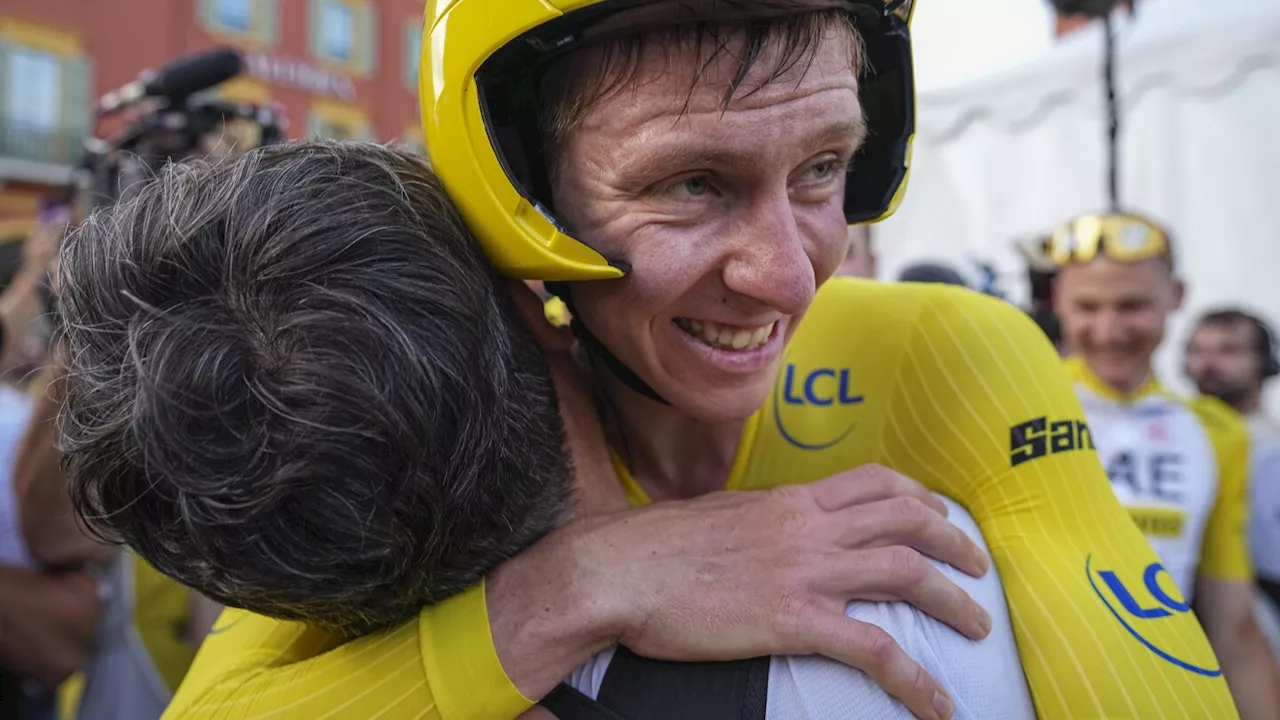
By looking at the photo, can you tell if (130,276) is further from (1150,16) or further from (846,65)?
(1150,16)

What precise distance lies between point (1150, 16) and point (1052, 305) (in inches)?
93.9

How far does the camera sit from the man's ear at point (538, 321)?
4.14 ft

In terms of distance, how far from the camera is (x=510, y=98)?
47.1 inches

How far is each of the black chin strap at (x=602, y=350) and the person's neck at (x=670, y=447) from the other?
0.08 meters

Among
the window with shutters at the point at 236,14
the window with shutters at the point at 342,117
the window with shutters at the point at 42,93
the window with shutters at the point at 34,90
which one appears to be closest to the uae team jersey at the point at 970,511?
the window with shutters at the point at 42,93

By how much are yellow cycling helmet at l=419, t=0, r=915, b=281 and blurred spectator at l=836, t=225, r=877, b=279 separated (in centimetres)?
155

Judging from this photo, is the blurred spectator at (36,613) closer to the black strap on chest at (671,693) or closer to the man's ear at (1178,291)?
the black strap on chest at (671,693)

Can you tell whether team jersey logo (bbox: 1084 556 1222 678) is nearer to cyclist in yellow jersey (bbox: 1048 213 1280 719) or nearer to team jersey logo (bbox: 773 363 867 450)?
team jersey logo (bbox: 773 363 867 450)

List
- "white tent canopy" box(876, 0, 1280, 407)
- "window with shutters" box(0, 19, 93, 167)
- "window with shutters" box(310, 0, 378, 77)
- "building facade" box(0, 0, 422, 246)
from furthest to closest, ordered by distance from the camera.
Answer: "window with shutters" box(310, 0, 378, 77), "building facade" box(0, 0, 422, 246), "window with shutters" box(0, 19, 93, 167), "white tent canopy" box(876, 0, 1280, 407)

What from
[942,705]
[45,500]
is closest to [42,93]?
[45,500]

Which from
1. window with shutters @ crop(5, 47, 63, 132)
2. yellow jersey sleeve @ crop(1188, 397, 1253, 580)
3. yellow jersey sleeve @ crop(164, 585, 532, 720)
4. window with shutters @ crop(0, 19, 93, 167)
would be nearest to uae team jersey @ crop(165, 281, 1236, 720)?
yellow jersey sleeve @ crop(164, 585, 532, 720)

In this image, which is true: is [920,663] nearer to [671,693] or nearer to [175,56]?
[671,693]

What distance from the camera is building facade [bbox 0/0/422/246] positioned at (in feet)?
53.1

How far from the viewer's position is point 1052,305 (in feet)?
13.5
